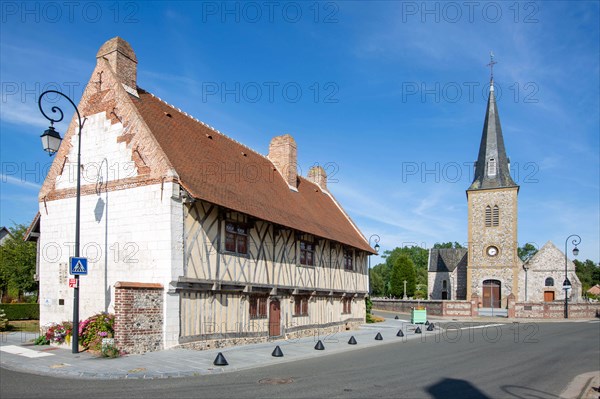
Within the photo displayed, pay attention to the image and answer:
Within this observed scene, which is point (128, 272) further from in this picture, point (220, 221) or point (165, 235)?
point (220, 221)

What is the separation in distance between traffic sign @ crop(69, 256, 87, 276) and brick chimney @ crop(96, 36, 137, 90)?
6329 mm

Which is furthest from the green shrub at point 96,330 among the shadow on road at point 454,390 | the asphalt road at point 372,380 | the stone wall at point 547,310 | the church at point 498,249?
the church at point 498,249

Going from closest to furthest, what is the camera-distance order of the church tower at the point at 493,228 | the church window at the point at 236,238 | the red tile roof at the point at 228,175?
the red tile roof at the point at 228,175 < the church window at the point at 236,238 < the church tower at the point at 493,228

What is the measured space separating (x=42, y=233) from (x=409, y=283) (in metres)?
63.4

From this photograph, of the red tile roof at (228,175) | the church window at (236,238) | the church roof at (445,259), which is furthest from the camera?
the church roof at (445,259)

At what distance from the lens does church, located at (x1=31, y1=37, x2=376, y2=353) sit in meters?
14.3

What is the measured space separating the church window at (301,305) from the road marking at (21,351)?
10.3 metres

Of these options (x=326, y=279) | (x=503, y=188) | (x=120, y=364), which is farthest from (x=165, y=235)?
(x=503, y=188)

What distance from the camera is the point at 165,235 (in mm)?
14273

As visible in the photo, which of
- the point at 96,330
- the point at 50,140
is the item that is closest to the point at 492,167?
the point at 96,330

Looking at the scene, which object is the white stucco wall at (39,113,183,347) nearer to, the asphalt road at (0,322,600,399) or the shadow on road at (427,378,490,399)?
the asphalt road at (0,322,600,399)

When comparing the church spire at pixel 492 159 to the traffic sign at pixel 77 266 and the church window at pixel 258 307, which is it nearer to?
the church window at pixel 258 307

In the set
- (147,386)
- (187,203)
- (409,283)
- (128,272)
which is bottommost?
(409,283)

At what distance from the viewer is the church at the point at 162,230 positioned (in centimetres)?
1434
